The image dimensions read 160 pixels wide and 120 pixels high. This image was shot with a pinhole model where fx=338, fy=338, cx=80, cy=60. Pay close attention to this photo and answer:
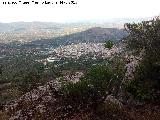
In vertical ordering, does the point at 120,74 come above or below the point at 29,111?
above

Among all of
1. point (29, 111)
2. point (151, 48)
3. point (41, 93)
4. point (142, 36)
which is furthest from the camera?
point (142, 36)

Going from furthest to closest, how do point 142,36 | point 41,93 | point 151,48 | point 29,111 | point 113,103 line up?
point 142,36 < point 151,48 < point 41,93 < point 29,111 < point 113,103

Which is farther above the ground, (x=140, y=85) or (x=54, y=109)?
(x=140, y=85)

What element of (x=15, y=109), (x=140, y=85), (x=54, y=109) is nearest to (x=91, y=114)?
(x=54, y=109)

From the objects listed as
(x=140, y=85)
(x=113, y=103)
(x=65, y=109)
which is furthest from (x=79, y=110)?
(x=140, y=85)

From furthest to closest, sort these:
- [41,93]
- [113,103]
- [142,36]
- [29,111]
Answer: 1. [142,36]
2. [41,93]
3. [29,111]
4. [113,103]

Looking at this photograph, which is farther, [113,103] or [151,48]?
[151,48]

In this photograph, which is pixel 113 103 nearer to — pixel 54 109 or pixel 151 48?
pixel 54 109

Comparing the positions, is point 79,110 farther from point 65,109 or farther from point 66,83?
point 66,83

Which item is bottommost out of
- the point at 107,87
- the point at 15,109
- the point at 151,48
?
the point at 15,109
